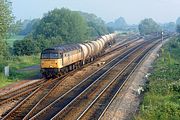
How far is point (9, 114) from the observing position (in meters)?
21.7

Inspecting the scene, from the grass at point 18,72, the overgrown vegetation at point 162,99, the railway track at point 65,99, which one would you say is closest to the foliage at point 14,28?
the grass at point 18,72

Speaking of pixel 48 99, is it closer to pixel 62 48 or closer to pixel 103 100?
pixel 103 100

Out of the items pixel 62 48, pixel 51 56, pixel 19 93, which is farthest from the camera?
pixel 62 48

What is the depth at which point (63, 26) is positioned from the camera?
3452 inches

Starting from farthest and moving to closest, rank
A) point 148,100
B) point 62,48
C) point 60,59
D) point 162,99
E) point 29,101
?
point 62,48 → point 60,59 → point 29,101 → point 162,99 → point 148,100

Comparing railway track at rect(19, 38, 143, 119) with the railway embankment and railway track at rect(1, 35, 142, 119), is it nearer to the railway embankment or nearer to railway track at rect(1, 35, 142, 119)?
railway track at rect(1, 35, 142, 119)

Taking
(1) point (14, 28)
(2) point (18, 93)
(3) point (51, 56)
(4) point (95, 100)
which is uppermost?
(1) point (14, 28)

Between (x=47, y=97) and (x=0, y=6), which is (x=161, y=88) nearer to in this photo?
(x=47, y=97)

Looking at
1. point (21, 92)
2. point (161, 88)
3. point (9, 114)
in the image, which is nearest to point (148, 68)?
point (161, 88)

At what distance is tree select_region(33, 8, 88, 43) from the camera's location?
8612cm

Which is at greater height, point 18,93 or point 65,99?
point 18,93

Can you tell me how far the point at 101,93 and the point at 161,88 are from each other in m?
4.39

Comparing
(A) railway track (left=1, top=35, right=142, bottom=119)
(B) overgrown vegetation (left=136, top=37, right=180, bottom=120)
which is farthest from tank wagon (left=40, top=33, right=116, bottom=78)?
(B) overgrown vegetation (left=136, top=37, right=180, bottom=120)

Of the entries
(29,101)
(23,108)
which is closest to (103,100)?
(29,101)
